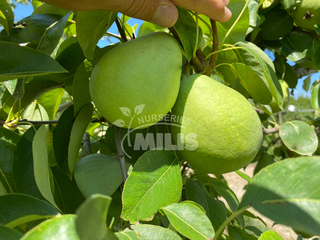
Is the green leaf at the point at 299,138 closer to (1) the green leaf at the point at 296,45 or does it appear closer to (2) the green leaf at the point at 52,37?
(1) the green leaf at the point at 296,45

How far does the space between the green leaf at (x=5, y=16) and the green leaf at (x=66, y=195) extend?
0.39 meters

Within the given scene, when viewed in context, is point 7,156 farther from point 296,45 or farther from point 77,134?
point 296,45

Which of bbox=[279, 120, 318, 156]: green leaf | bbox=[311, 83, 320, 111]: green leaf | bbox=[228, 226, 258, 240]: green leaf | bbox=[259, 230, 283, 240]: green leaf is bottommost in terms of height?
bbox=[228, 226, 258, 240]: green leaf

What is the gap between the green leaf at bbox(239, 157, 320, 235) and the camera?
1.20 ft

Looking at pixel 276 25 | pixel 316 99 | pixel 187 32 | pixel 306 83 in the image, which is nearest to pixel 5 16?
pixel 187 32

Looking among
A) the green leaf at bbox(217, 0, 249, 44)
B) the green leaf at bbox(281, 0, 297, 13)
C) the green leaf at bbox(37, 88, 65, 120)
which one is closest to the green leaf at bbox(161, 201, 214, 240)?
the green leaf at bbox(217, 0, 249, 44)

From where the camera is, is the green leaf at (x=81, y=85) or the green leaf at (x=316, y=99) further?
the green leaf at (x=316, y=99)

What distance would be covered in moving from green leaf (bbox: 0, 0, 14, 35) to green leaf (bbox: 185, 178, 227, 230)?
2.06ft

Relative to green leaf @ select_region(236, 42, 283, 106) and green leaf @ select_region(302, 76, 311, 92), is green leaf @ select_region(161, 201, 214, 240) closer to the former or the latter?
green leaf @ select_region(236, 42, 283, 106)

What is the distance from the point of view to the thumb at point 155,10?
565mm

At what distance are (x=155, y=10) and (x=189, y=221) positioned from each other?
43cm

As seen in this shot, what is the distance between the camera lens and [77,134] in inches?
25.2

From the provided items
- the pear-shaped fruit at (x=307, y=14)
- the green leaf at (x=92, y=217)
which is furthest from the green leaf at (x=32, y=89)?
the pear-shaped fruit at (x=307, y=14)

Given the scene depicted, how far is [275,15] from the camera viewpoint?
1.19 metres
